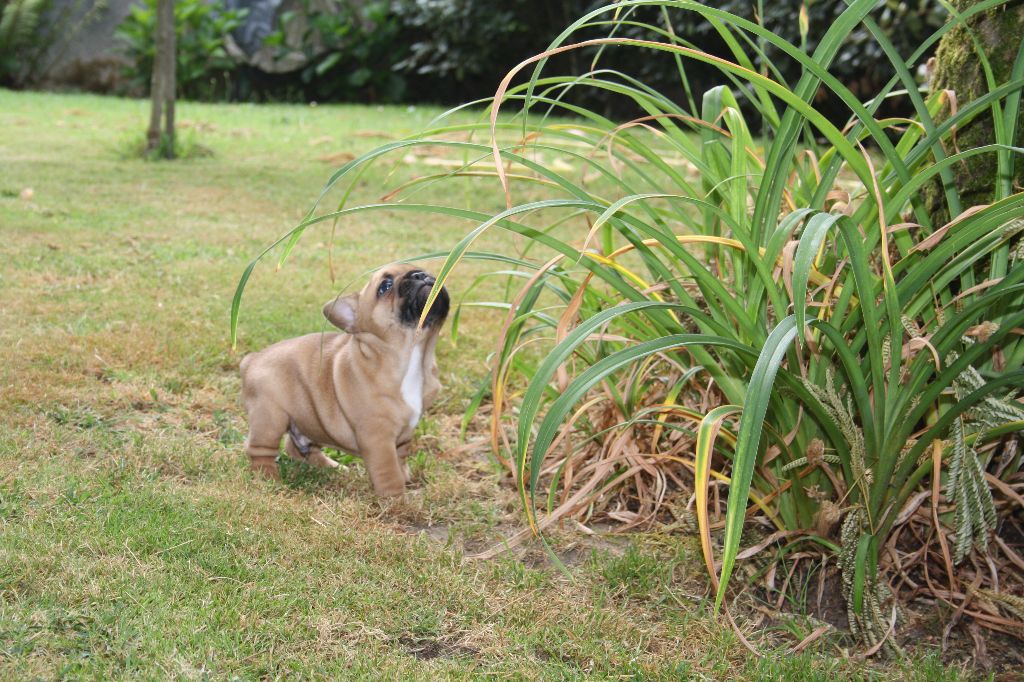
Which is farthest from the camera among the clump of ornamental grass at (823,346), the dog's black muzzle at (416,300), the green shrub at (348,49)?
the green shrub at (348,49)

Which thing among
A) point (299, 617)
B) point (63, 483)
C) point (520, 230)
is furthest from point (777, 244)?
point (63, 483)

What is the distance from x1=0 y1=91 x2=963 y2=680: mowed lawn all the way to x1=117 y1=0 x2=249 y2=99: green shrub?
986cm

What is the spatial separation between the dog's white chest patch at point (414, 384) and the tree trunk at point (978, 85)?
1.57 metres

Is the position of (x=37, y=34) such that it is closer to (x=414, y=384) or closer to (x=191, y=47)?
(x=191, y=47)

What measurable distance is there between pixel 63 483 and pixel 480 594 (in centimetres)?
129

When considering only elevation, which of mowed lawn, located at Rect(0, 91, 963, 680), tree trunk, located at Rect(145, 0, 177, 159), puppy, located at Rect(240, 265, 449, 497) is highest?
tree trunk, located at Rect(145, 0, 177, 159)

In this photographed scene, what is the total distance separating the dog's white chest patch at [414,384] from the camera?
3.00 meters

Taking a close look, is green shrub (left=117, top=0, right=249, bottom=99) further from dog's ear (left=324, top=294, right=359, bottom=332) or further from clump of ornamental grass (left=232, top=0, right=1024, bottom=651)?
clump of ornamental grass (left=232, top=0, right=1024, bottom=651)

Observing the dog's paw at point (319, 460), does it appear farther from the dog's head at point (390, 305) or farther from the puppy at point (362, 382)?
the dog's head at point (390, 305)

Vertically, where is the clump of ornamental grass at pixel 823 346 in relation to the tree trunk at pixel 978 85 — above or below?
below

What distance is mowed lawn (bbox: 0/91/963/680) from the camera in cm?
222

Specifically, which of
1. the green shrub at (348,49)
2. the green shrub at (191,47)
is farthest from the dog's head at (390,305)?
the green shrub at (348,49)

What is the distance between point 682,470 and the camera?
121 inches

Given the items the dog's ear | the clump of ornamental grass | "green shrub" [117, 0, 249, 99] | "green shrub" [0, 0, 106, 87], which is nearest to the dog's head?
the dog's ear
